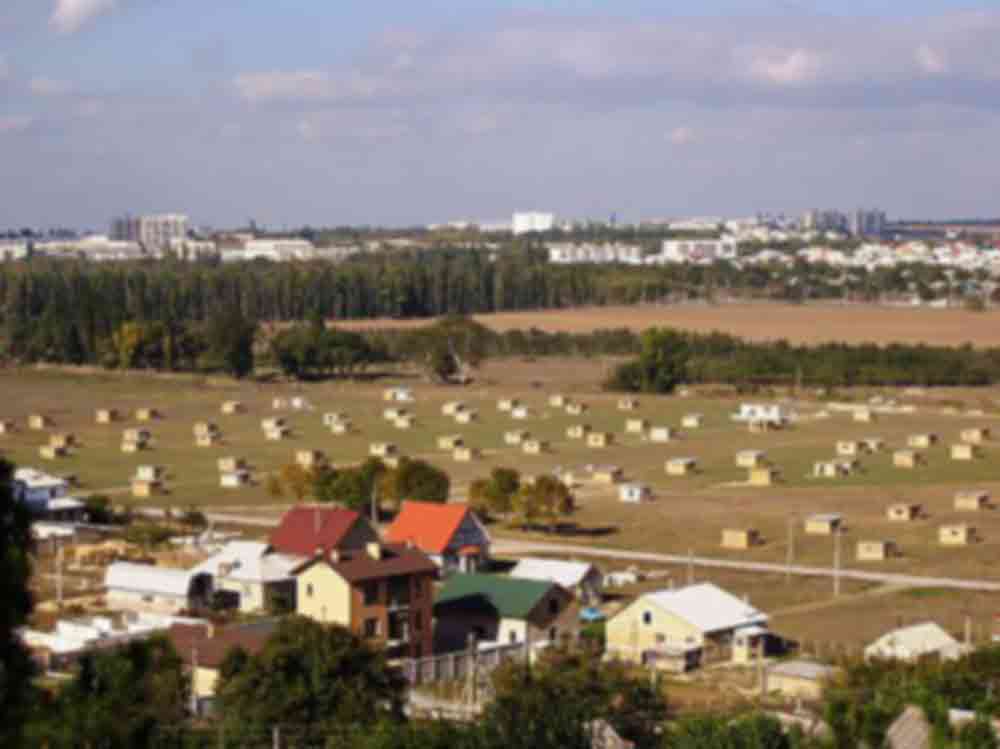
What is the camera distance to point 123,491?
1432 inches

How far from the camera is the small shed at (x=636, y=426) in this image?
48.2 m

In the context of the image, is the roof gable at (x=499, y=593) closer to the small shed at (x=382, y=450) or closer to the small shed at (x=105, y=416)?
the small shed at (x=382, y=450)

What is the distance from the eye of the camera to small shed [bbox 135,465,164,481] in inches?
1437

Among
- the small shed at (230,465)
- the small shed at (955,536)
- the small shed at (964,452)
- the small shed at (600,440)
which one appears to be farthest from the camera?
the small shed at (600,440)

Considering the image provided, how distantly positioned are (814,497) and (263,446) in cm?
1498

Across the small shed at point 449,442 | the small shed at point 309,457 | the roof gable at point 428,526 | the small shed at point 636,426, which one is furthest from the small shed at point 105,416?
the roof gable at point 428,526

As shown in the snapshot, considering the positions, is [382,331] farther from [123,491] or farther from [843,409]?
[123,491]

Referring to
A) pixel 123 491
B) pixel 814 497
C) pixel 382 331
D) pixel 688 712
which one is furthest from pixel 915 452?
pixel 382 331

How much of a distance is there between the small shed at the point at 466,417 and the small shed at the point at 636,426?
4.50m

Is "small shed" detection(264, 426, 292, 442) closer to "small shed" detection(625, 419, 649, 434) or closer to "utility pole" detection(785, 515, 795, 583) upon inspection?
"small shed" detection(625, 419, 649, 434)

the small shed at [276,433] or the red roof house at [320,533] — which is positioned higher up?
the red roof house at [320,533]

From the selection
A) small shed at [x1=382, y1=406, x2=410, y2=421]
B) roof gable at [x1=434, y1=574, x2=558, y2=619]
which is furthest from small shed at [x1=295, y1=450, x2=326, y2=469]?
roof gable at [x1=434, y1=574, x2=558, y2=619]

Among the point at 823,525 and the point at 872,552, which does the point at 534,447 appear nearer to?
the point at 823,525

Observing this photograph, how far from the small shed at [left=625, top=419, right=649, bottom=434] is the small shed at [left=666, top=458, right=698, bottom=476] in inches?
317
